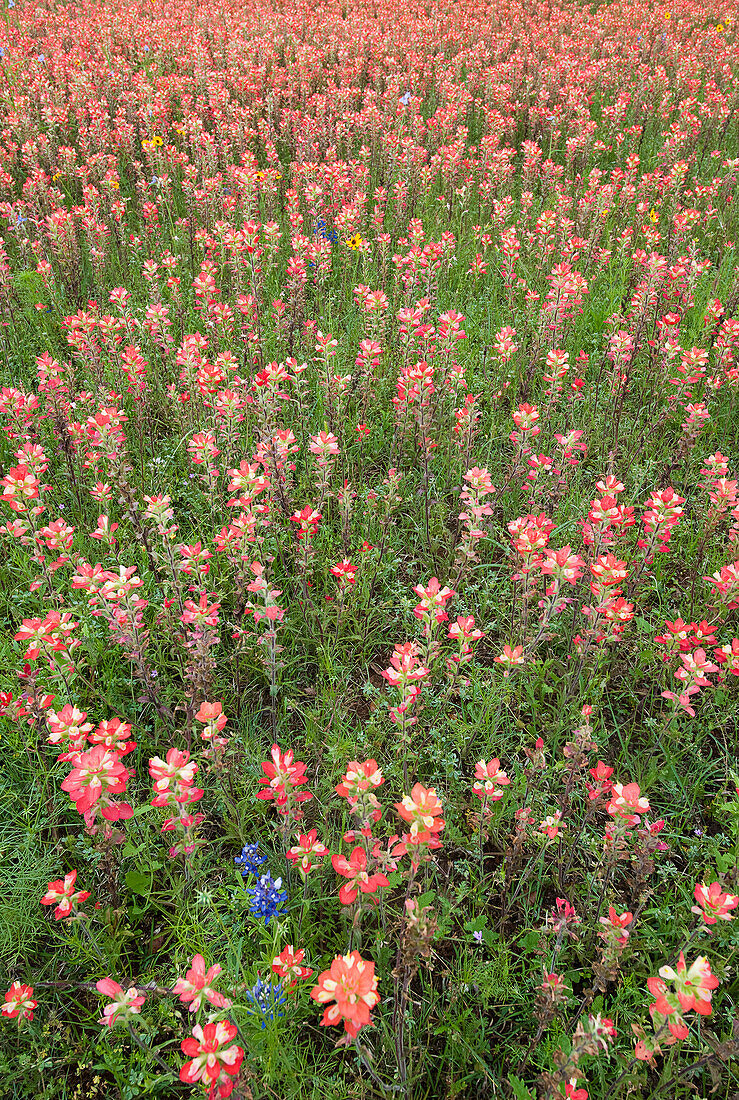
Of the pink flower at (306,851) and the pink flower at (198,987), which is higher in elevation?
the pink flower at (198,987)

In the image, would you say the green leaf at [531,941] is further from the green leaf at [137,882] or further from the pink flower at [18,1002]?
the pink flower at [18,1002]

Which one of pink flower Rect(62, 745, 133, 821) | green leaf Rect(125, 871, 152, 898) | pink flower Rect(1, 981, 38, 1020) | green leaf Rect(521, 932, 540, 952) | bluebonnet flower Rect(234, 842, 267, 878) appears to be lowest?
green leaf Rect(521, 932, 540, 952)

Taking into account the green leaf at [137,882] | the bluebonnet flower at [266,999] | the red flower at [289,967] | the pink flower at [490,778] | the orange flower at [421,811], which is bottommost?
the green leaf at [137,882]

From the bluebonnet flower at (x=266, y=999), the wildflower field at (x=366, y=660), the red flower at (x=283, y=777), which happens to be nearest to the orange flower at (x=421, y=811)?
the wildflower field at (x=366, y=660)

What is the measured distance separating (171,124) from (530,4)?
397 inches

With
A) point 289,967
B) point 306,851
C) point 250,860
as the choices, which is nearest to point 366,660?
point 250,860

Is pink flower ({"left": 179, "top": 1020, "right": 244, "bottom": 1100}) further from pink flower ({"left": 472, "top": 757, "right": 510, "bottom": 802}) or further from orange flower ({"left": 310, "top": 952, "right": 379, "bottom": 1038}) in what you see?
pink flower ({"left": 472, "top": 757, "right": 510, "bottom": 802})

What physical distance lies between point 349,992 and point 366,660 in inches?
76.6

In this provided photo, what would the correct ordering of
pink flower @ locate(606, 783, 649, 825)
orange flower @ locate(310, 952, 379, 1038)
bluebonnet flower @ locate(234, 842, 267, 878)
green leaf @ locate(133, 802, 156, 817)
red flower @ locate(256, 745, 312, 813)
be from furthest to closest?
green leaf @ locate(133, 802, 156, 817), bluebonnet flower @ locate(234, 842, 267, 878), red flower @ locate(256, 745, 312, 813), pink flower @ locate(606, 783, 649, 825), orange flower @ locate(310, 952, 379, 1038)

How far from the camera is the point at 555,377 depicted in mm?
3805

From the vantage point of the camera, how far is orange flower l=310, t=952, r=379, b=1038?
4.54 ft

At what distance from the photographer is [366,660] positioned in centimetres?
332

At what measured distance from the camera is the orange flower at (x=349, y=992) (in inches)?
54.5

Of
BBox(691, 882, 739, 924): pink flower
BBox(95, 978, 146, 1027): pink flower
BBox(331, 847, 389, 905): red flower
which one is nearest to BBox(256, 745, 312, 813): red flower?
BBox(331, 847, 389, 905): red flower
